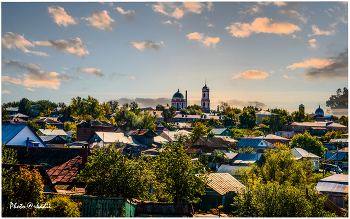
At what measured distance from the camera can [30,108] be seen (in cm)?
15150

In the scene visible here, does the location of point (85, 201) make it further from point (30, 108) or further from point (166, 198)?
point (30, 108)

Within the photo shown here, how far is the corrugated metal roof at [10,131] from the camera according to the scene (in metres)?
32.1

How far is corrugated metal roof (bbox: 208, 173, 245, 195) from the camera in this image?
93.8 feet

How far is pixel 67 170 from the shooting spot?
2333 centimetres

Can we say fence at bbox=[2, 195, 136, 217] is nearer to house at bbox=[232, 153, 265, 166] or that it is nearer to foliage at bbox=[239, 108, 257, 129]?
house at bbox=[232, 153, 265, 166]

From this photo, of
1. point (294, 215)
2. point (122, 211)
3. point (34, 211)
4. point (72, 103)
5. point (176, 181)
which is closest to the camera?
point (34, 211)

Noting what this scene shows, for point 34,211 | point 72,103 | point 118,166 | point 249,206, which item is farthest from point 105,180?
point 72,103

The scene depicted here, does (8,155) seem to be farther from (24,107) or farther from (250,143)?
(24,107)

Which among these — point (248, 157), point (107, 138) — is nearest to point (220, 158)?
point (248, 157)

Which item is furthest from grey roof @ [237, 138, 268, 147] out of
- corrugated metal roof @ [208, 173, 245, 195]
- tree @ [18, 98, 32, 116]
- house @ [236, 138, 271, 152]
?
tree @ [18, 98, 32, 116]

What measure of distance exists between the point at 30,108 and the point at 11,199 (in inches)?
5956

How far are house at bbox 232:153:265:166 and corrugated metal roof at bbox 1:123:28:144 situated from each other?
110ft

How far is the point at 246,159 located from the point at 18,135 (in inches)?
1423

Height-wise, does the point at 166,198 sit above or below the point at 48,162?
below
